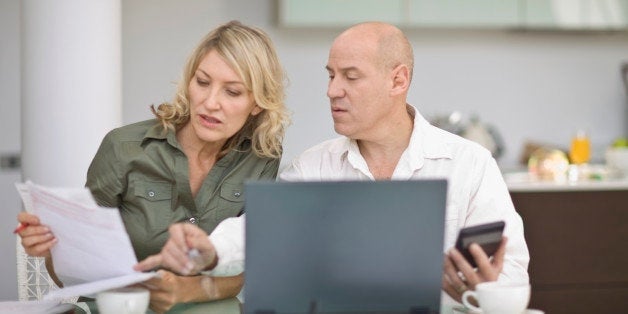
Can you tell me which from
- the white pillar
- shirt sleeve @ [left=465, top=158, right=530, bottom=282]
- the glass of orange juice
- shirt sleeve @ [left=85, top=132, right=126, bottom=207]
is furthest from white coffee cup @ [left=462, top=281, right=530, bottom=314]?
the glass of orange juice

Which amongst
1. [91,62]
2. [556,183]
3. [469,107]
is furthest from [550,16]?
[91,62]

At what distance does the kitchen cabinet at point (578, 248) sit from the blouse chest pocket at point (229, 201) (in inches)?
88.5

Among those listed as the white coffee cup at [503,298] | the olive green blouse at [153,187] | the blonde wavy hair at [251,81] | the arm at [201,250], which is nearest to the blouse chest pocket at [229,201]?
the olive green blouse at [153,187]

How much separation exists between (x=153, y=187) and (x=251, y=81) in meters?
0.36

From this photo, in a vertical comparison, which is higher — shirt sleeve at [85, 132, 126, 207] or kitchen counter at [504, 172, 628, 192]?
shirt sleeve at [85, 132, 126, 207]

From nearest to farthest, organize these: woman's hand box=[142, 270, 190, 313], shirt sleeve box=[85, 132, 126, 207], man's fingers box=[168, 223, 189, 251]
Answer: man's fingers box=[168, 223, 189, 251], woman's hand box=[142, 270, 190, 313], shirt sleeve box=[85, 132, 126, 207]

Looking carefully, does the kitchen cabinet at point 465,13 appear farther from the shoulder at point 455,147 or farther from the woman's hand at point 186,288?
the woman's hand at point 186,288

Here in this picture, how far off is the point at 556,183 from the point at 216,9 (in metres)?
1.85

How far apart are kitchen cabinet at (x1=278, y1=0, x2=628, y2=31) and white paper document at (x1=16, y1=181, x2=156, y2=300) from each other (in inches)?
125

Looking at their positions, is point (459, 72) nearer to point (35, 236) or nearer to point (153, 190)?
point (153, 190)

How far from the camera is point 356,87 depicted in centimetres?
270

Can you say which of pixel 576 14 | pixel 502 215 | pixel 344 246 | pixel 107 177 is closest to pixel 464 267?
pixel 344 246

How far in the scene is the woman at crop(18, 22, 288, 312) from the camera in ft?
8.50

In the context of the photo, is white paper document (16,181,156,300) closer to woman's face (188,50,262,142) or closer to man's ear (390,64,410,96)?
woman's face (188,50,262,142)
